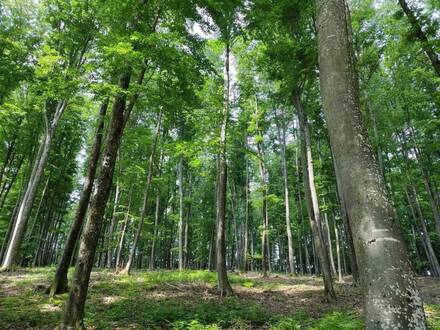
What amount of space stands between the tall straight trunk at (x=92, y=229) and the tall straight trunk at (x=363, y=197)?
492cm

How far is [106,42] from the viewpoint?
643 centimetres

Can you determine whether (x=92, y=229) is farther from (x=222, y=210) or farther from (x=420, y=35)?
(x=420, y=35)

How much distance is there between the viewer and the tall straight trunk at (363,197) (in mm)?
1738

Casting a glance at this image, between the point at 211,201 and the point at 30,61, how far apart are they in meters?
23.1

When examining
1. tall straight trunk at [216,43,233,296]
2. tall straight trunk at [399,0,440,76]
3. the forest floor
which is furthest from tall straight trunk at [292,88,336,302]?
tall straight trunk at [399,0,440,76]

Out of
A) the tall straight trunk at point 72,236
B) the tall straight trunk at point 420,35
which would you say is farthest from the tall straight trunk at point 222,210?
the tall straight trunk at point 420,35

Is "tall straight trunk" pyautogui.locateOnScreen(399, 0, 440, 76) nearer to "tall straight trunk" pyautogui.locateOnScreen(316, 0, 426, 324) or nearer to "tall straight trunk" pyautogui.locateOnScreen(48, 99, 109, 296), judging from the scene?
"tall straight trunk" pyautogui.locateOnScreen(316, 0, 426, 324)

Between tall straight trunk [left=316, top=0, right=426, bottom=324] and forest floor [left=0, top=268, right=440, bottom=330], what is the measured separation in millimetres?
3787

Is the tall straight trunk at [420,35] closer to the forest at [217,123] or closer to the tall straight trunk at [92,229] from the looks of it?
the forest at [217,123]

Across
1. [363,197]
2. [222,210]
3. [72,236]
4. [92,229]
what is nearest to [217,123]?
[222,210]

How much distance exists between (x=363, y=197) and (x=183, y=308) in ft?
22.9

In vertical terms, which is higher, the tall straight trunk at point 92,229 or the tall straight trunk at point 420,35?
the tall straight trunk at point 420,35

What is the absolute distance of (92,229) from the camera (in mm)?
5887

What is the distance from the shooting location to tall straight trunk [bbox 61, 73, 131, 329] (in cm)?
537
